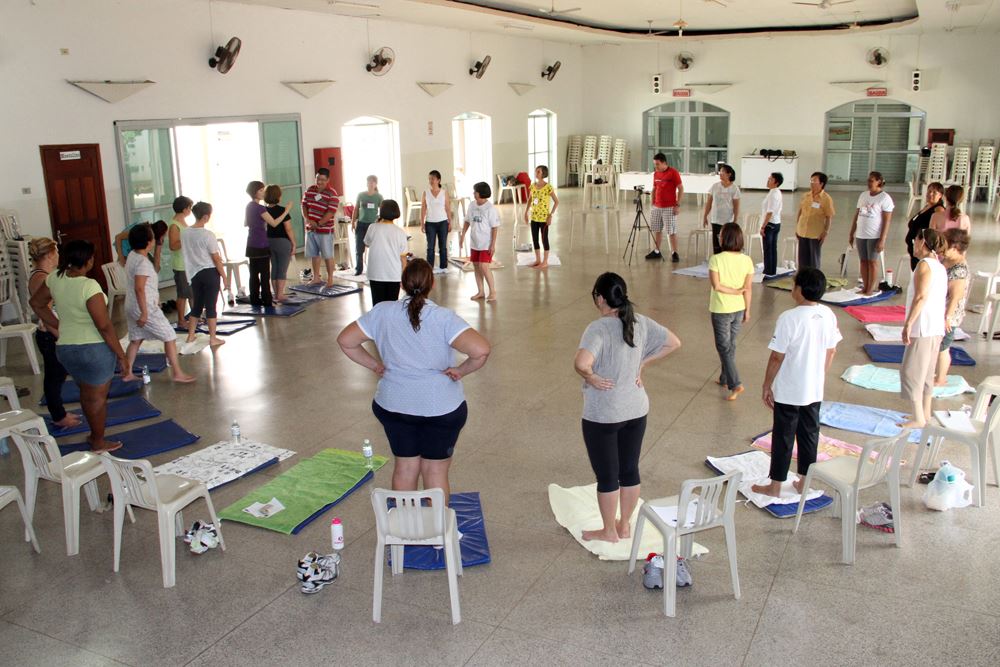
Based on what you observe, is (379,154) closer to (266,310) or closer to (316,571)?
(266,310)

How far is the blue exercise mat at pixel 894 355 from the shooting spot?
7430mm

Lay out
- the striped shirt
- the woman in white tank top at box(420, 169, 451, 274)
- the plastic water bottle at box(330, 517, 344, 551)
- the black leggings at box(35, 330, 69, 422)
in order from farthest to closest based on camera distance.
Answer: the woman in white tank top at box(420, 169, 451, 274)
the striped shirt
the black leggings at box(35, 330, 69, 422)
the plastic water bottle at box(330, 517, 344, 551)

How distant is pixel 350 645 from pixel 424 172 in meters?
14.6

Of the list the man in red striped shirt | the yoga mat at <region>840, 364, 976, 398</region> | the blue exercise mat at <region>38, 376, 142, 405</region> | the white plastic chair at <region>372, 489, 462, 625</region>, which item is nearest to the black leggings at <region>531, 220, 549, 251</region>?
the man in red striped shirt

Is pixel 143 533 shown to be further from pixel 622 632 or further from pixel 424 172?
pixel 424 172

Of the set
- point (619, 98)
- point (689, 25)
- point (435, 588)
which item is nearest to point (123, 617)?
point (435, 588)

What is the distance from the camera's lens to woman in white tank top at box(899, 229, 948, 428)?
211 inches

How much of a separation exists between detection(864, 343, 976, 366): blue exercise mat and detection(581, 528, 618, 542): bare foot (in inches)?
163

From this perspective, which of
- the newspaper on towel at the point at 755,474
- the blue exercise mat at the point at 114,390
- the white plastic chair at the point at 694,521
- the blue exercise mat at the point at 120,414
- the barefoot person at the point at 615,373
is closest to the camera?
the white plastic chair at the point at 694,521

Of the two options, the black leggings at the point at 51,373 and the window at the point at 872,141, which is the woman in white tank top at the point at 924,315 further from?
the window at the point at 872,141

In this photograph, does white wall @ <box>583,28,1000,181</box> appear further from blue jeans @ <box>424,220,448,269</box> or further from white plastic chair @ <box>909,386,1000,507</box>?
white plastic chair @ <box>909,386,1000,507</box>

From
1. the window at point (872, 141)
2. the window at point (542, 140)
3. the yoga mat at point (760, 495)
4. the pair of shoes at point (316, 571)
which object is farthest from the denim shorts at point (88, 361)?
the window at point (872, 141)

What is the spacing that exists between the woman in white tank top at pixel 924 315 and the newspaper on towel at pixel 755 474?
1111 millimetres

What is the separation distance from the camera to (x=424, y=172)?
57.4 feet
